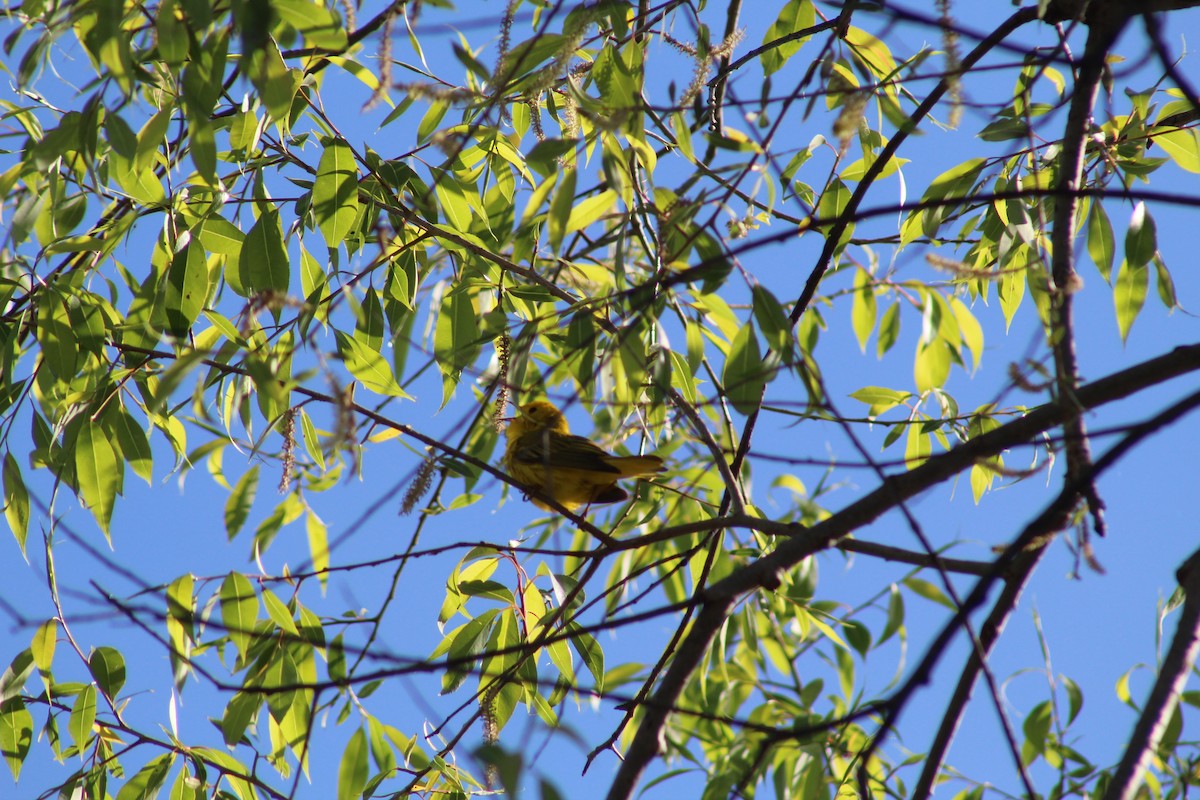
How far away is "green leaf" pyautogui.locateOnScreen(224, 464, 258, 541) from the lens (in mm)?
2173

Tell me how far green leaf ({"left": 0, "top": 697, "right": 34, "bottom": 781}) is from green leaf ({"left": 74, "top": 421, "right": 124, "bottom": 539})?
63 cm

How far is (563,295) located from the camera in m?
2.13

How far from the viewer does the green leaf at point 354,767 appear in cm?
242

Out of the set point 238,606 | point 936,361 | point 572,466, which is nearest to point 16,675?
point 238,606

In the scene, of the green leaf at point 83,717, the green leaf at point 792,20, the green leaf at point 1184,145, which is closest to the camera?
the green leaf at point 83,717

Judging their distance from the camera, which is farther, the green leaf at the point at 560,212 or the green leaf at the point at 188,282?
the green leaf at the point at 188,282

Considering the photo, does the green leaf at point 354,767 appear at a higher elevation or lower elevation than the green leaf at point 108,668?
lower

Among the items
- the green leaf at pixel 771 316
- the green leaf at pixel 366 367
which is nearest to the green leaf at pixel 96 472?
the green leaf at pixel 366 367

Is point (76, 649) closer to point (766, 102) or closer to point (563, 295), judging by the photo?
point (563, 295)

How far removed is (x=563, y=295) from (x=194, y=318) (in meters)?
0.79

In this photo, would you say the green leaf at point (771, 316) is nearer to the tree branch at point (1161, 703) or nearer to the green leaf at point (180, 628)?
the tree branch at point (1161, 703)

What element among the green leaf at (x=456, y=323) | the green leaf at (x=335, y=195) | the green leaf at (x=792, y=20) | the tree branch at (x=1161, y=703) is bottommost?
the tree branch at (x=1161, y=703)

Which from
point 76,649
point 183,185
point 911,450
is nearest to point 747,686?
point 911,450

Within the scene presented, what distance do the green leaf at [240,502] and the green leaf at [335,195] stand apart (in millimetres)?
543
